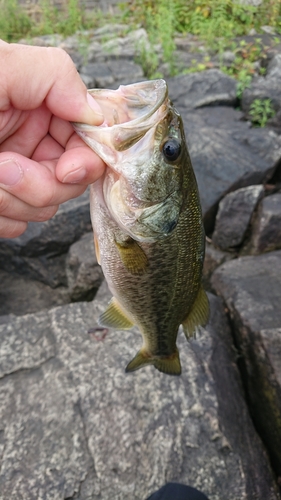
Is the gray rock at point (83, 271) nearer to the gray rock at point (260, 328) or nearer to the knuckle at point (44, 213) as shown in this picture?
the gray rock at point (260, 328)

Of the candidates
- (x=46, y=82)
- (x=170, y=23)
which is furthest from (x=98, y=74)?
(x=46, y=82)

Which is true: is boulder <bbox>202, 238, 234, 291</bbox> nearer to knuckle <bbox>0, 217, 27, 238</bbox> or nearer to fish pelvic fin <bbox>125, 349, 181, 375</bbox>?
fish pelvic fin <bbox>125, 349, 181, 375</bbox>

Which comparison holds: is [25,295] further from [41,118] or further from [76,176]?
[76,176]

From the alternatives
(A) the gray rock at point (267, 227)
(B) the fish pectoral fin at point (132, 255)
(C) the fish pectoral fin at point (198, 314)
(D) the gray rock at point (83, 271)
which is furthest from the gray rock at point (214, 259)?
(B) the fish pectoral fin at point (132, 255)

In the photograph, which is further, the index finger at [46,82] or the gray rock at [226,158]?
the gray rock at [226,158]

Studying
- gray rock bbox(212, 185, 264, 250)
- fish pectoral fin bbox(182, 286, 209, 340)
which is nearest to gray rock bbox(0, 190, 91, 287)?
gray rock bbox(212, 185, 264, 250)

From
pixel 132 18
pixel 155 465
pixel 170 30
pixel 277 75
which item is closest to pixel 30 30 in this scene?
pixel 132 18
